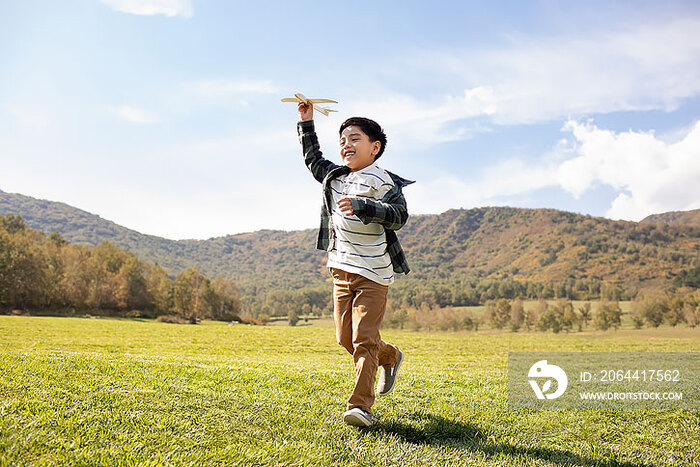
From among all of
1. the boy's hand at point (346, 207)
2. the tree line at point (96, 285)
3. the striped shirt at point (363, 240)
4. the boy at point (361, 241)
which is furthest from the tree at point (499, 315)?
the boy's hand at point (346, 207)

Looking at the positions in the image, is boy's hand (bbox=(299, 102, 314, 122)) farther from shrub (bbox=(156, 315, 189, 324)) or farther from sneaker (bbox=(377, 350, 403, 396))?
shrub (bbox=(156, 315, 189, 324))

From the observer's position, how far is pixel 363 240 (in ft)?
11.6

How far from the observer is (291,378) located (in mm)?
4512

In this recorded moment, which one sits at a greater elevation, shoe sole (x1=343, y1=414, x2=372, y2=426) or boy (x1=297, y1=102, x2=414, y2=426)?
boy (x1=297, y1=102, x2=414, y2=426)

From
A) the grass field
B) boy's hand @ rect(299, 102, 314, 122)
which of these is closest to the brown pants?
the grass field

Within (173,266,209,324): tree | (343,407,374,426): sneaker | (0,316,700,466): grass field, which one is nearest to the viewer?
(0,316,700,466): grass field

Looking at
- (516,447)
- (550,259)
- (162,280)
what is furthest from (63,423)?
(550,259)

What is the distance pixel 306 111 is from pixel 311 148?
13.0 inches

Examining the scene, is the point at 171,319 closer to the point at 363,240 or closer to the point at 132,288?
the point at 132,288

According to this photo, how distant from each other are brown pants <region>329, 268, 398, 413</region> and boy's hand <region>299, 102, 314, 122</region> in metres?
1.43

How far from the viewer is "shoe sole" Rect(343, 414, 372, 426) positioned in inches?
123

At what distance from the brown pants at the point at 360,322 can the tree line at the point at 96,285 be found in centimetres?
5530

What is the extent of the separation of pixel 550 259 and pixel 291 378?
154168mm

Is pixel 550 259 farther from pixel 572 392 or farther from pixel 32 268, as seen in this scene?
pixel 572 392
